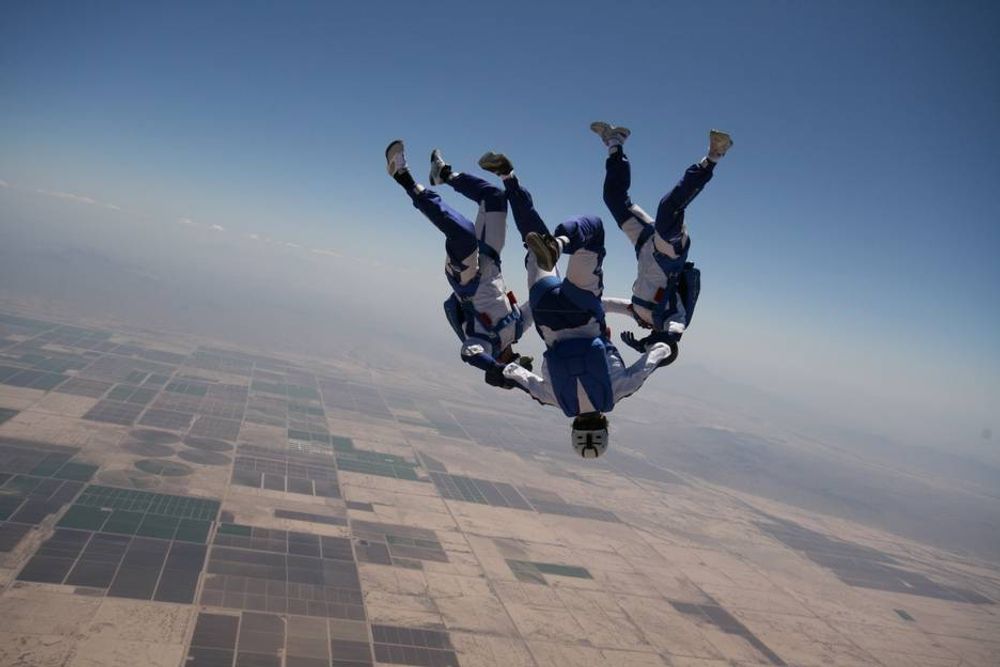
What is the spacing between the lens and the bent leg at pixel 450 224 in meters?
7.54

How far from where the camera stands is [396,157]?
752cm

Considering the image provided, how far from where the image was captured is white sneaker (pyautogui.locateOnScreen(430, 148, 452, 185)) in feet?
25.8

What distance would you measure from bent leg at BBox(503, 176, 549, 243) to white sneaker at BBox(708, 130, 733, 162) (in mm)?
2239

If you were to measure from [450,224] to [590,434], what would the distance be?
3.39m

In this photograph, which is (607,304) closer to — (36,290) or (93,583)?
(93,583)

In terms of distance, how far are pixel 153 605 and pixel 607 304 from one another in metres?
37.0

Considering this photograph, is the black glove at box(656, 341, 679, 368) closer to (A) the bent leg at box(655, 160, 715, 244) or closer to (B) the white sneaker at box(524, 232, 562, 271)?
(A) the bent leg at box(655, 160, 715, 244)

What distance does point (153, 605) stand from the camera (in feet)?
109

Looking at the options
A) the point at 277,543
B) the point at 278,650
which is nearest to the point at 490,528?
the point at 277,543

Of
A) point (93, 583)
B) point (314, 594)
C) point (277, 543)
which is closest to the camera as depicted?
point (93, 583)

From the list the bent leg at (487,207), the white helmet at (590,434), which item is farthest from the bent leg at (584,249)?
the white helmet at (590,434)

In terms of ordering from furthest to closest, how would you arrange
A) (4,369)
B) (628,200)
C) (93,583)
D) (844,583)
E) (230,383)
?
(230,383), (4,369), (844,583), (93,583), (628,200)

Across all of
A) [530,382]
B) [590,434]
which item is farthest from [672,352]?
[530,382]

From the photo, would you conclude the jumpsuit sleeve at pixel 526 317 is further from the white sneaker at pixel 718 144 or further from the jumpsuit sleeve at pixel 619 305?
the white sneaker at pixel 718 144
